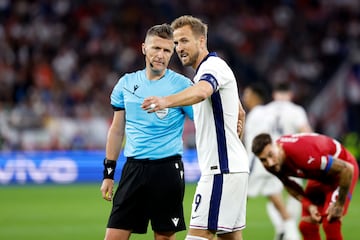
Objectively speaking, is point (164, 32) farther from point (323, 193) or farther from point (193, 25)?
point (323, 193)

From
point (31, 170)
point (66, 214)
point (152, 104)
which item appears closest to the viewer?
point (152, 104)

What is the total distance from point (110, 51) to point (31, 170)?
5981 mm

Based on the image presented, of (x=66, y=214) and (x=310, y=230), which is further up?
(x=310, y=230)

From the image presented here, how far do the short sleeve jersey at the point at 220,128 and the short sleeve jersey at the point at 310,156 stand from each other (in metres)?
1.60

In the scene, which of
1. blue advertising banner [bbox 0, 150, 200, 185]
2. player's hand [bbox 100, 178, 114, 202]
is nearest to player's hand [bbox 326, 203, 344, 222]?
player's hand [bbox 100, 178, 114, 202]

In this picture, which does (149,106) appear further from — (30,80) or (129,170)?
(30,80)

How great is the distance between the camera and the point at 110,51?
932 inches

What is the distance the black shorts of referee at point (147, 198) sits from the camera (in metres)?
7.28

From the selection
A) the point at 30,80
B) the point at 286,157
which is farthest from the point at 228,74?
the point at 30,80

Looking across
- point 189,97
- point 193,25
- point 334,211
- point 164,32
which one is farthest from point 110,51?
point 189,97

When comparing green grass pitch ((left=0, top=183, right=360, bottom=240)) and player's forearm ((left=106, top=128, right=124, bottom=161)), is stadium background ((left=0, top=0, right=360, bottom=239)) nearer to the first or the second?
green grass pitch ((left=0, top=183, right=360, bottom=240))

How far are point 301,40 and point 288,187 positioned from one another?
55.9 feet

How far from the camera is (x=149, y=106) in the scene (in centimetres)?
586

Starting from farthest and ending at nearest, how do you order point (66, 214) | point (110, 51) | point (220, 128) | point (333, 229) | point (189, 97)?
point (110, 51) → point (66, 214) → point (333, 229) → point (220, 128) → point (189, 97)
